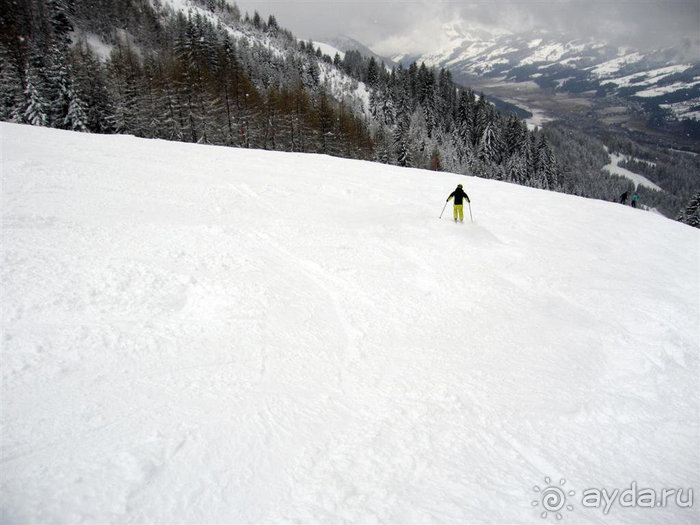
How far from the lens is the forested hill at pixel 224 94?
37.0 metres

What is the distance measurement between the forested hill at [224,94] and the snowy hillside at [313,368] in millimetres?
29474

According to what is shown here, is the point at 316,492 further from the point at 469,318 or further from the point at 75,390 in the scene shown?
the point at 469,318

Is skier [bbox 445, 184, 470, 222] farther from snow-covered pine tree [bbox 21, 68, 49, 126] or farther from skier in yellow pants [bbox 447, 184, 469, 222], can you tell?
snow-covered pine tree [bbox 21, 68, 49, 126]

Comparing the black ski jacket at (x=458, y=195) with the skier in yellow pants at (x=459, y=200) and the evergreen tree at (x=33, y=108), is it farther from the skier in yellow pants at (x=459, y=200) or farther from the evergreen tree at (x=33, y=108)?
the evergreen tree at (x=33, y=108)

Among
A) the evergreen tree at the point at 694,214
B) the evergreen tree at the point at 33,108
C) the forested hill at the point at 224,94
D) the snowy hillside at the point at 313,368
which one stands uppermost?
the forested hill at the point at 224,94

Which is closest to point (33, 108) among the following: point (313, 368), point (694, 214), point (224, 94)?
point (224, 94)

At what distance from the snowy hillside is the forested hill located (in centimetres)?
2947

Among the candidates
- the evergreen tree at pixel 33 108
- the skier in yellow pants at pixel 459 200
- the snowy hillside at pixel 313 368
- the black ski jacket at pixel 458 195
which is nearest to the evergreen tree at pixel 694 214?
the snowy hillside at pixel 313 368

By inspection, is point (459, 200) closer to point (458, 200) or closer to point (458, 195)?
point (458, 200)

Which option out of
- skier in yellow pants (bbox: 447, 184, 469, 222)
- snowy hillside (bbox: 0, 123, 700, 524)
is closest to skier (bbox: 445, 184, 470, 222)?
skier in yellow pants (bbox: 447, 184, 469, 222)

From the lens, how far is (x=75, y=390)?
487 cm

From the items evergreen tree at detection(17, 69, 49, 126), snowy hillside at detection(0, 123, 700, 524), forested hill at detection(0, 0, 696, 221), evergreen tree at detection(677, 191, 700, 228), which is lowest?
snowy hillside at detection(0, 123, 700, 524)

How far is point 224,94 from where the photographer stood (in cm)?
4222

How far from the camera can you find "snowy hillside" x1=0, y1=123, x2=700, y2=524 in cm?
413
